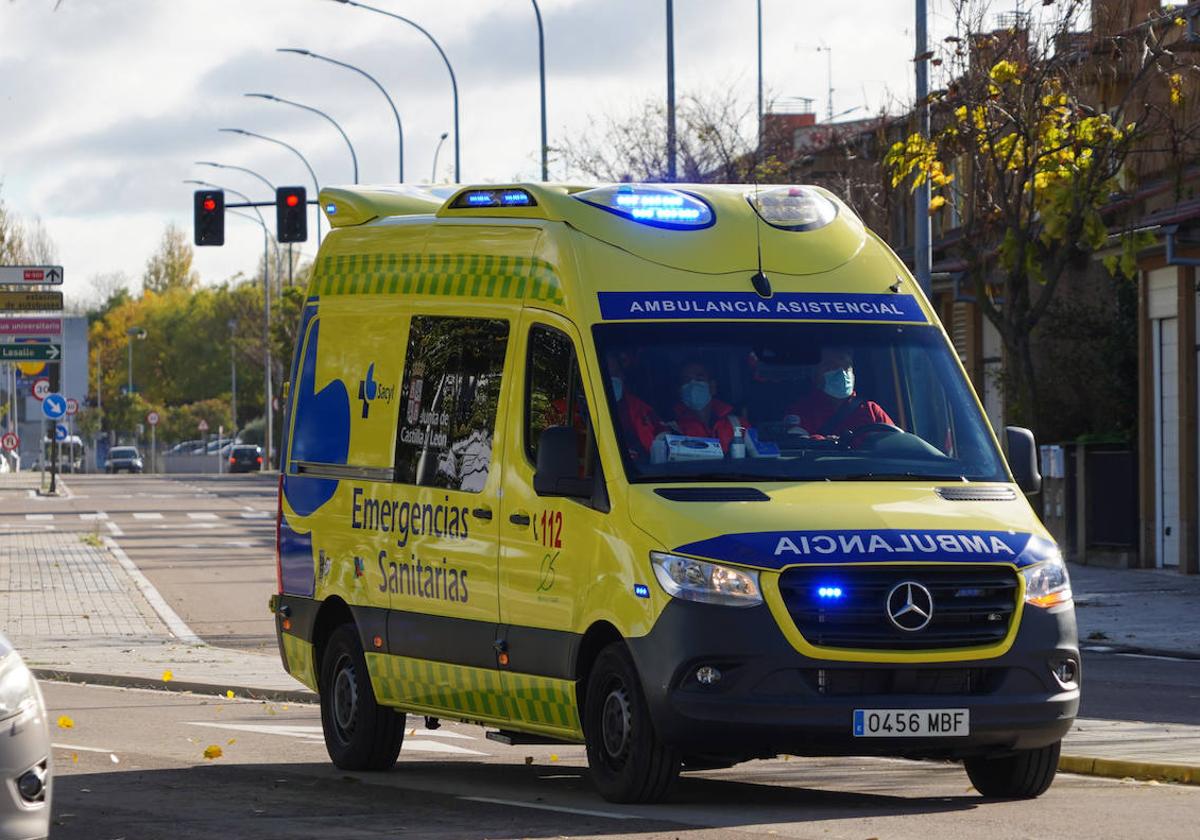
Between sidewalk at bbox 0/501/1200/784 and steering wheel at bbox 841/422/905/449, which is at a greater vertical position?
steering wheel at bbox 841/422/905/449

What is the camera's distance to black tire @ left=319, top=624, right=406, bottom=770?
41.0 feet

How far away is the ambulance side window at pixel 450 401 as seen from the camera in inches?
452

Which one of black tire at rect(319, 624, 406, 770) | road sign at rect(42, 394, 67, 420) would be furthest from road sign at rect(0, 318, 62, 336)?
black tire at rect(319, 624, 406, 770)

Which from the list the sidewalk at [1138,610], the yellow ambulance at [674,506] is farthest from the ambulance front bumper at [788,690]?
the sidewalk at [1138,610]

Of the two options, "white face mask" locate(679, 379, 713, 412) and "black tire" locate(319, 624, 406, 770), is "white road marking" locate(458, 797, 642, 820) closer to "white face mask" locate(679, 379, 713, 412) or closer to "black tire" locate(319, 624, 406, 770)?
"black tire" locate(319, 624, 406, 770)

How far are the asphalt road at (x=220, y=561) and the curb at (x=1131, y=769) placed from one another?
269 cm

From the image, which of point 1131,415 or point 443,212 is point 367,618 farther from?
point 1131,415

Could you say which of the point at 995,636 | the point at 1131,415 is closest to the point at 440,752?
the point at 995,636

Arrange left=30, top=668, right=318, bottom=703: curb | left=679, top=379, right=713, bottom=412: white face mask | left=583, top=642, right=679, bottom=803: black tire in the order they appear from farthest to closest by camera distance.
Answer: left=30, top=668, right=318, bottom=703: curb → left=679, top=379, right=713, bottom=412: white face mask → left=583, top=642, right=679, bottom=803: black tire

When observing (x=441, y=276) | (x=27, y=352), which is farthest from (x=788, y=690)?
(x=27, y=352)

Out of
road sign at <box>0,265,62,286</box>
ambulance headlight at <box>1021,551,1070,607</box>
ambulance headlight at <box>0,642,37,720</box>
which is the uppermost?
road sign at <box>0,265,62,286</box>

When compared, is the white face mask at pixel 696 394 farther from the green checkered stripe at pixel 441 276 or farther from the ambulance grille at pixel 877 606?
the ambulance grille at pixel 877 606

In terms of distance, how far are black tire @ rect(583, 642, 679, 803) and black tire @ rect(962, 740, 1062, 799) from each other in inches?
60.7

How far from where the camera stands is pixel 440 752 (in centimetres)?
1395
